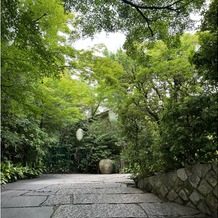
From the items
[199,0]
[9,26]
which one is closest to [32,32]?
[9,26]

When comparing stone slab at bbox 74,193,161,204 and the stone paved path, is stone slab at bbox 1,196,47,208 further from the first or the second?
stone slab at bbox 74,193,161,204

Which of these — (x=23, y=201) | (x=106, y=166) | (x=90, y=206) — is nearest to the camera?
(x=90, y=206)

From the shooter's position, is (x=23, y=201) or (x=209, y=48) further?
(x=23, y=201)

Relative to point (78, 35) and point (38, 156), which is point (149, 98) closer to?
point (78, 35)

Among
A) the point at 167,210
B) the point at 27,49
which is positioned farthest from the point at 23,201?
the point at 27,49

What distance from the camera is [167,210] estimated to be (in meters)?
2.98

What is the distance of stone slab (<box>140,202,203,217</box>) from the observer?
9.21 feet

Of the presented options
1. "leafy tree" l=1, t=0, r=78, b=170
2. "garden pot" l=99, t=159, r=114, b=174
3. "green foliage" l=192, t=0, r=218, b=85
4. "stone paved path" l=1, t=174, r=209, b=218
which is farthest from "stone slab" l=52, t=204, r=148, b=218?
"garden pot" l=99, t=159, r=114, b=174

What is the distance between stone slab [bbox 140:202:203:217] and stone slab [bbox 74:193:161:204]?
1.03ft

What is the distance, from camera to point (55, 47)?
413 centimetres

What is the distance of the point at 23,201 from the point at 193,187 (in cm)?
282

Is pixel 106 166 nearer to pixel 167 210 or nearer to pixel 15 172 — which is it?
pixel 15 172

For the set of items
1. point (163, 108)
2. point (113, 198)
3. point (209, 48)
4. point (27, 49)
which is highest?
point (27, 49)

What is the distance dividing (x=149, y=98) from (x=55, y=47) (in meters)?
2.60
